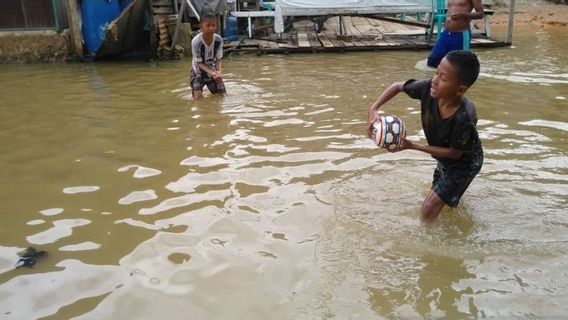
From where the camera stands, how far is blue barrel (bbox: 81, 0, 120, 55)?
1034 cm

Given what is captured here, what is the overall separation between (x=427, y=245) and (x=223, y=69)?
6905 millimetres

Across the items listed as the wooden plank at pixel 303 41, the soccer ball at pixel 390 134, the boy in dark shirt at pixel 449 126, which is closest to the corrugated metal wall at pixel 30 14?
the wooden plank at pixel 303 41

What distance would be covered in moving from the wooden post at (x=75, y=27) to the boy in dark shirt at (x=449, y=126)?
896 centimetres

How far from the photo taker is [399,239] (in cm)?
314

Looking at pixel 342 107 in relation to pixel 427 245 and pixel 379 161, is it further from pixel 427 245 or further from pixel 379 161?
pixel 427 245

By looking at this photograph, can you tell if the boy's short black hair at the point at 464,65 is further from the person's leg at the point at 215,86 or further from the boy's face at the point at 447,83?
the person's leg at the point at 215,86

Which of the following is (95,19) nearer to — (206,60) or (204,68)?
(206,60)

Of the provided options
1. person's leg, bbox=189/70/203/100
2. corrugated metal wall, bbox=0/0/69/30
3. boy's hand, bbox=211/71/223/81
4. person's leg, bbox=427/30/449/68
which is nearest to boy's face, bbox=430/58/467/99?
person's leg, bbox=427/30/449/68

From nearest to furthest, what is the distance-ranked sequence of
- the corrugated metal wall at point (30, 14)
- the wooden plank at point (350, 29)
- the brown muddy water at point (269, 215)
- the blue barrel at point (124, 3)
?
the brown muddy water at point (269, 215), the corrugated metal wall at point (30, 14), the blue barrel at point (124, 3), the wooden plank at point (350, 29)

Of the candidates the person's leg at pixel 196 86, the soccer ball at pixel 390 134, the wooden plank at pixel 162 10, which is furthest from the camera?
the wooden plank at pixel 162 10

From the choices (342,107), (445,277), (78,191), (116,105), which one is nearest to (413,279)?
(445,277)

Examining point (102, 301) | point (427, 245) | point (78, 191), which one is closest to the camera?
point (102, 301)

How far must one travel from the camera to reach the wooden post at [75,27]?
410 inches

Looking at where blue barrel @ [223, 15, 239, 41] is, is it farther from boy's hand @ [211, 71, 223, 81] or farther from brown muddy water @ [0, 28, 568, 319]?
brown muddy water @ [0, 28, 568, 319]
